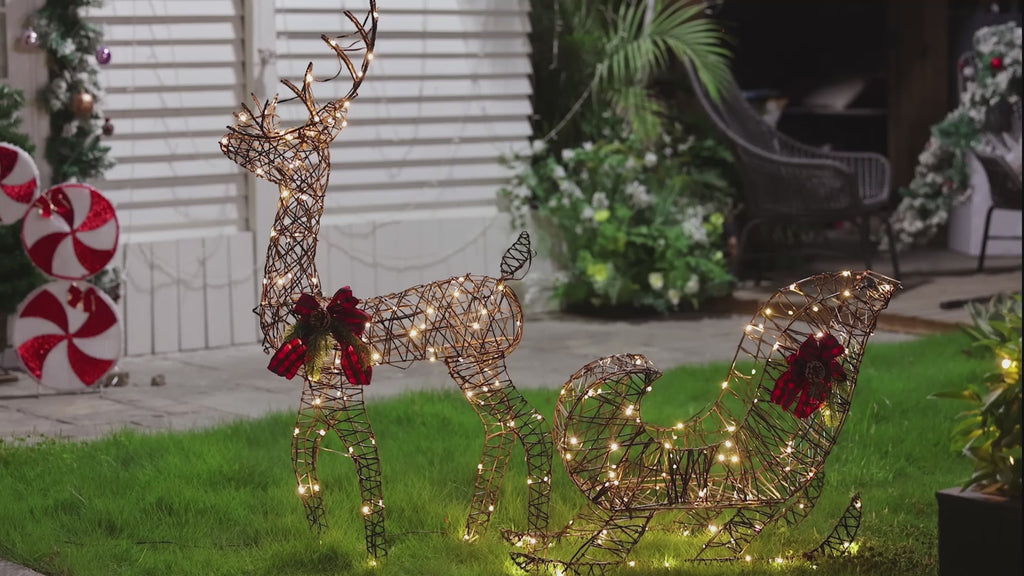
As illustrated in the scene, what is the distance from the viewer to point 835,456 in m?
4.89

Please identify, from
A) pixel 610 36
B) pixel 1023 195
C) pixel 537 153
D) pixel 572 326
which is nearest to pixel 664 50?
pixel 610 36

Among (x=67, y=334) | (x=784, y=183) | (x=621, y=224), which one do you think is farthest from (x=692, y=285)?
(x=67, y=334)

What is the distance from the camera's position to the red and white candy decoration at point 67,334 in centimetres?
570

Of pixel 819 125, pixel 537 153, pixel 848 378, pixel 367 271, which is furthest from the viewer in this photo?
pixel 819 125

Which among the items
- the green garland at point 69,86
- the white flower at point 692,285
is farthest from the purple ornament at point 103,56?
the white flower at point 692,285

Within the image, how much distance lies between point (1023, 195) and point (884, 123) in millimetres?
5269

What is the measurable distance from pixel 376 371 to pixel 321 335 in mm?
3310

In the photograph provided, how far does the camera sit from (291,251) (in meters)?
3.64

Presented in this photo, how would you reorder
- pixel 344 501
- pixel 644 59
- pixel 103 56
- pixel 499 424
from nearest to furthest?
1. pixel 499 424
2. pixel 344 501
3. pixel 103 56
4. pixel 644 59

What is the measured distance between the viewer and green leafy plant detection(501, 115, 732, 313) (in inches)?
323

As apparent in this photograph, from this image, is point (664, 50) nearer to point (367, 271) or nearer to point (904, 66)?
point (367, 271)

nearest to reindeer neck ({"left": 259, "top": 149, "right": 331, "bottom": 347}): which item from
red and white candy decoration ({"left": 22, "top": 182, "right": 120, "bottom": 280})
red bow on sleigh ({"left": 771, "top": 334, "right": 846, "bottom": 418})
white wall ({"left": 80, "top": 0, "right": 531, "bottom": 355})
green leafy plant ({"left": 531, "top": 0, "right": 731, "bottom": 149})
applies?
red bow on sleigh ({"left": 771, "top": 334, "right": 846, "bottom": 418})

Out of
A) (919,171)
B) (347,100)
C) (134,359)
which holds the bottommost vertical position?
(134,359)

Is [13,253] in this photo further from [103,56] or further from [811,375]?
[811,375]
